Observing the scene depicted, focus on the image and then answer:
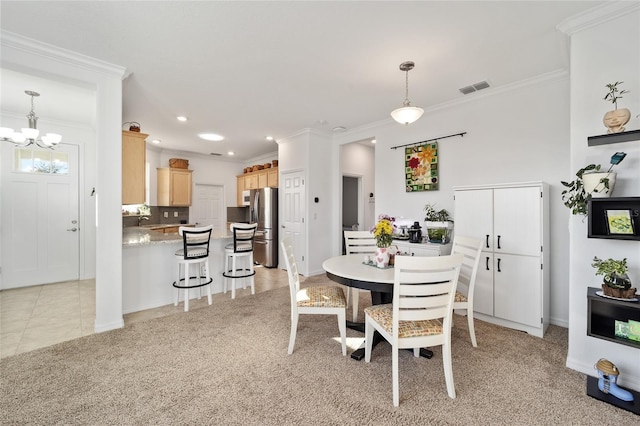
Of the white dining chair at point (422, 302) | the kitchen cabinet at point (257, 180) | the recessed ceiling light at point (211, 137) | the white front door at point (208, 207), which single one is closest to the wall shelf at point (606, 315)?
the white dining chair at point (422, 302)

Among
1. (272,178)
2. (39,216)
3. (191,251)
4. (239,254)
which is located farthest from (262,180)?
(39,216)

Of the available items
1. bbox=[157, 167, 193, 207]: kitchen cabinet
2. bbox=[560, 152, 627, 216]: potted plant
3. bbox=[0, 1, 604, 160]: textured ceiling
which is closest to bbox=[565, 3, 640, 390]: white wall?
bbox=[560, 152, 627, 216]: potted plant

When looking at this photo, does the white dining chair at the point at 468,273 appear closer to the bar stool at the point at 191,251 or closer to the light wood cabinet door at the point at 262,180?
the bar stool at the point at 191,251

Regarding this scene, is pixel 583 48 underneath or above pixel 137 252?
above

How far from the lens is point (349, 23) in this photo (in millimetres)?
2207

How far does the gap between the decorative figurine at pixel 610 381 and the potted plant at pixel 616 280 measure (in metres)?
0.47

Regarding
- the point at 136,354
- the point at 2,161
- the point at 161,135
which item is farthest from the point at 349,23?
the point at 2,161

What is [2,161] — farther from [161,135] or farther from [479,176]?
[479,176]

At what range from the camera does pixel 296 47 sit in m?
2.53

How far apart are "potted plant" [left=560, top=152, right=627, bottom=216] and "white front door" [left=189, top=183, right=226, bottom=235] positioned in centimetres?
684

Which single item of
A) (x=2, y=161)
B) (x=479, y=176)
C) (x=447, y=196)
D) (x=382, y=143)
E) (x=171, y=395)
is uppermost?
(x=382, y=143)

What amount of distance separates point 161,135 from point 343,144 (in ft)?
12.0

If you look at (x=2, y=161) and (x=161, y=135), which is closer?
(x=2, y=161)

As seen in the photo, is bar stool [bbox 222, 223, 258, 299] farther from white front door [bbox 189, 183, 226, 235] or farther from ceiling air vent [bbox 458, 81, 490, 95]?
ceiling air vent [bbox 458, 81, 490, 95]
